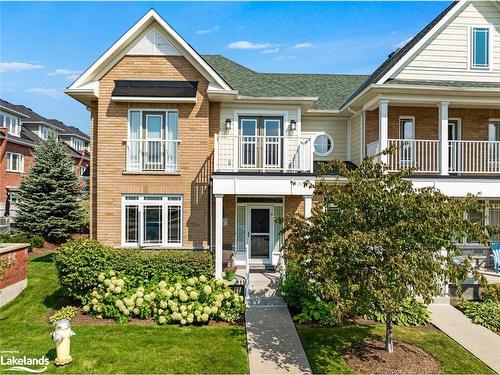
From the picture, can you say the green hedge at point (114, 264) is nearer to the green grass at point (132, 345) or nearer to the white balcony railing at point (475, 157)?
the green grass at point (132, 345)

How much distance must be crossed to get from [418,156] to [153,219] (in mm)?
10294

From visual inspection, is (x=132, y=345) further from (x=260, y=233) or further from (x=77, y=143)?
(x=77, y=143)

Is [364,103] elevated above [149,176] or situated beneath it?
elevated above

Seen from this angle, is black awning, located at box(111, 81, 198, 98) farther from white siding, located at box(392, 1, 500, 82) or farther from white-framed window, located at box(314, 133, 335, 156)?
white siding, located at box(392, 1, 500, 82)

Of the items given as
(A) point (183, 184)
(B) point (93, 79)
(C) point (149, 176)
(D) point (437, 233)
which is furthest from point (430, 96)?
(B) point (93, 79)

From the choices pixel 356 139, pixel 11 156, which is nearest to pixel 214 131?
pixel 356 139

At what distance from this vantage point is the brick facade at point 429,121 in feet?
44.6

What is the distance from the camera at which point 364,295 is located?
6.65 metres

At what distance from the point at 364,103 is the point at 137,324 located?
1092cm

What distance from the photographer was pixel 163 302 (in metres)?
9.09

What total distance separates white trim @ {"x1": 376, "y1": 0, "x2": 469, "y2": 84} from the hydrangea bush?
9182 mm

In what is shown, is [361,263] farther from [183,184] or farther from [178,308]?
[183,184]

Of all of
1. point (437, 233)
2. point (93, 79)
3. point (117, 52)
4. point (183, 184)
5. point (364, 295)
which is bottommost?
point (364, 295)

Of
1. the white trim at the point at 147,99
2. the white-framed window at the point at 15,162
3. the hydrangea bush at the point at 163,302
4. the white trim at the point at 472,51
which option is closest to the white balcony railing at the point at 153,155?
the white trim at the point at 147,99
